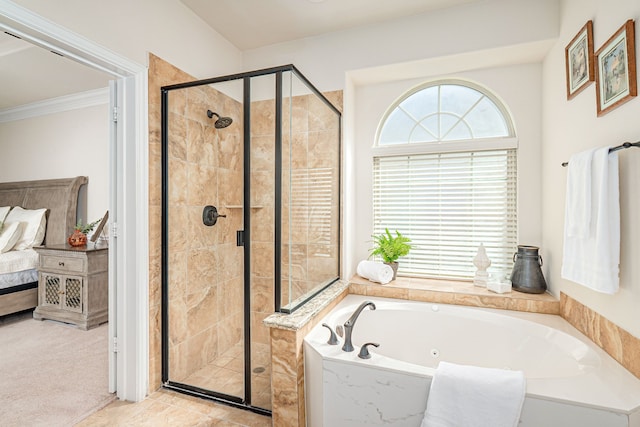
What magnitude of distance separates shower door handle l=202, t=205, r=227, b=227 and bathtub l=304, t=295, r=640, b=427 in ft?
3.39

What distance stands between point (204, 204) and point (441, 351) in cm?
187

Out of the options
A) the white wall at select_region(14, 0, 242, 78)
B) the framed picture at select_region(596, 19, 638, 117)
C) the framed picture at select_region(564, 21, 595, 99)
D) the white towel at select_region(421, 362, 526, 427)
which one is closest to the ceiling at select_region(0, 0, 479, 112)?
the white wall at select_region(14, 0, 242, 78)

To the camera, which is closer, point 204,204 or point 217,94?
point 217,94

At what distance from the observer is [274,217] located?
178 centimetres

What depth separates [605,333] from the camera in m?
1.48

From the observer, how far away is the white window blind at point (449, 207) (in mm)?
2371

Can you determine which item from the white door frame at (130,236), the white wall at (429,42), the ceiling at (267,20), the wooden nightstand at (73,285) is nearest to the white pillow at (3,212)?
the wooden nightstand at (73,285)

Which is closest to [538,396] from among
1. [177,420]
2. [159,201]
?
[177,420]

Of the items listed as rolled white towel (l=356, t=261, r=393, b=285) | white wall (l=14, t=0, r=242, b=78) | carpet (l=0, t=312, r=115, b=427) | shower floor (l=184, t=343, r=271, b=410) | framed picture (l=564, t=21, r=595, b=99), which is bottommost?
carpet (l=0, t=312, r=115, b=427)

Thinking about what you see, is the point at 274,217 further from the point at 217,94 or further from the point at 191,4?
the point at 191,4

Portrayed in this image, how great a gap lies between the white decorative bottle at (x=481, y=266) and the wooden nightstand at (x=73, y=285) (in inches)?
137

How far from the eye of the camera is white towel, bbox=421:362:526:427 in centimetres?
118

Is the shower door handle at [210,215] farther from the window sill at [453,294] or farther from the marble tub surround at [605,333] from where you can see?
the marble tub surround at [605,333]

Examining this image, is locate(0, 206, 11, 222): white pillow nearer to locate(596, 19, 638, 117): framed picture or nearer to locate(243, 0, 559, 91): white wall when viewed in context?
locate(243, 0, 559, 91): white wall
